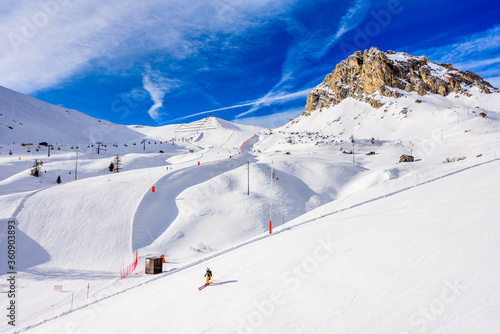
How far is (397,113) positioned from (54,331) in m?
135

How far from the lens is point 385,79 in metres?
143

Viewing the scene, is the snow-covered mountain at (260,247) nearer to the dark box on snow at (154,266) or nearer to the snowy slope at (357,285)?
A: the snowy slope at (357,285)

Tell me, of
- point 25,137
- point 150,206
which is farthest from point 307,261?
point 25,137

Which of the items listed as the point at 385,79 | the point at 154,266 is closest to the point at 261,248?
the point at 154,266

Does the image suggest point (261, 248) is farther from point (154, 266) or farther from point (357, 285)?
point (154, 266)

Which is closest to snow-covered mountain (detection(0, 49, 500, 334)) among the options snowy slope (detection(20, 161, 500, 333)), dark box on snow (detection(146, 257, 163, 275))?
snowy slope (detection(20, 161, 500, 333))

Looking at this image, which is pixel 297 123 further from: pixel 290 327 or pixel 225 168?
pixel 290 327

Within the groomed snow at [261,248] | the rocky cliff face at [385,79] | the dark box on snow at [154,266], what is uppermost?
the rocky cliff face at [385,79]

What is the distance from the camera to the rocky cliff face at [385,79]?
136m

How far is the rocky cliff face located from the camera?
13562cm

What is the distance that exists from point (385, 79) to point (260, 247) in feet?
513

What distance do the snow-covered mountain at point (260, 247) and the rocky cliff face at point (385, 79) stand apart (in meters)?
93.0

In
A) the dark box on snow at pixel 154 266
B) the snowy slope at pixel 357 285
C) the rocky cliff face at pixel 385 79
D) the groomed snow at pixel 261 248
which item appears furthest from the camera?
the rocky cliff face at pixel 385 79

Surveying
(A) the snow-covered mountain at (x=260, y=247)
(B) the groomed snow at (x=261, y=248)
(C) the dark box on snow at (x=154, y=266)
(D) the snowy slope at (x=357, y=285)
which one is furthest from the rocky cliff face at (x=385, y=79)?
(D) the snowy slope at (x=357, y=285)
